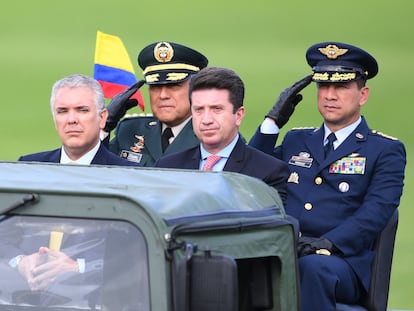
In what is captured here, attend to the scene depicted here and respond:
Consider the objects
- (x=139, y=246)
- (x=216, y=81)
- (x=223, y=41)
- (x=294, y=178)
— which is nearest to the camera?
(x=139, y=246)

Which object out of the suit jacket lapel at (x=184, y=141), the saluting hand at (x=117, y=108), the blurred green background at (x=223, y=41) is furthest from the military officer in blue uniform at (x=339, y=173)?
the blurred green background at (x=223, y=41)

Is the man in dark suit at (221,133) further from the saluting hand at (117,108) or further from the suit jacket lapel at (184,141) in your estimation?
the saluting hand at (117,108)

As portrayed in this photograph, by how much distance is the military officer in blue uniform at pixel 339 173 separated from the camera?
5.43m

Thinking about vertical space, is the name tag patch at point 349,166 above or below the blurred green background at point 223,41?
below

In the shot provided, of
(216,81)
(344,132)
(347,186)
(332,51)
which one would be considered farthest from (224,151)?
(332,51)

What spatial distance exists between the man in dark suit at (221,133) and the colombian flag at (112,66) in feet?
7.09

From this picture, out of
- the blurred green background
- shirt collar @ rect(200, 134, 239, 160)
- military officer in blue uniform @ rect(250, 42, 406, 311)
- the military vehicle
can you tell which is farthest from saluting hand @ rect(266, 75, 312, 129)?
the blurred green background

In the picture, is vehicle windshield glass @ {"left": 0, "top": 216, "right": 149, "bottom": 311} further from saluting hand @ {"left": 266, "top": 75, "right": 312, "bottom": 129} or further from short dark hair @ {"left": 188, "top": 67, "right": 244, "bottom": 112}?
saluting hand @ {"left": 266, "top": 75, "right": 312, "bottom": 129}

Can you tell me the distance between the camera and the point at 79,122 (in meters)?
5.36

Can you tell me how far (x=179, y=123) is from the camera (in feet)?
20.4

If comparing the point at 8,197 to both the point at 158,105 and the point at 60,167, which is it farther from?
the point at 158,105

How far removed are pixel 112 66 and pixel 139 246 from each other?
3576mm

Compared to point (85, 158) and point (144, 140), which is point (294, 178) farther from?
point (85, 158)

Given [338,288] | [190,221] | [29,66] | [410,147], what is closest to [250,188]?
[190,221]
